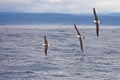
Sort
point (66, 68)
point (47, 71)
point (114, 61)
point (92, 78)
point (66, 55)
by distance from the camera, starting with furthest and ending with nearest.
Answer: point (66, 55) < point (114, 61) < point (66, 68) < point (47, 71) < point (92, 78)

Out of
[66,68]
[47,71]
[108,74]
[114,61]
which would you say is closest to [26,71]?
[47,71]

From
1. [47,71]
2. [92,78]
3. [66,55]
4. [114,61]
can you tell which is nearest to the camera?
[92,78]

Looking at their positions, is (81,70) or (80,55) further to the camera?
(80,55)

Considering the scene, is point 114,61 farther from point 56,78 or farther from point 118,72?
point 56,78

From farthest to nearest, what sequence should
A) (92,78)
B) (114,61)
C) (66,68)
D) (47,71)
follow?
(114,61) < (66,68) < (47,71) < (92,78)

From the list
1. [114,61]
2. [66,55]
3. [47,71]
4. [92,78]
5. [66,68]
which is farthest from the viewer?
[66,55]

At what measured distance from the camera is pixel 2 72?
7912cm

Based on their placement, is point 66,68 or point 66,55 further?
point 66,55

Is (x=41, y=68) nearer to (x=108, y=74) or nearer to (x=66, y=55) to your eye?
(x=108, y=74)

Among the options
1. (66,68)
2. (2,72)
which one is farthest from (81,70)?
(2,72)

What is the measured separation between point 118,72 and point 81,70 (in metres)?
7.14

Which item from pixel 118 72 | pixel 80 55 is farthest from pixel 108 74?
pixel 80 55

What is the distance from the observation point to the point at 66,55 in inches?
4021

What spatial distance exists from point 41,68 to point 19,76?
919 cm
